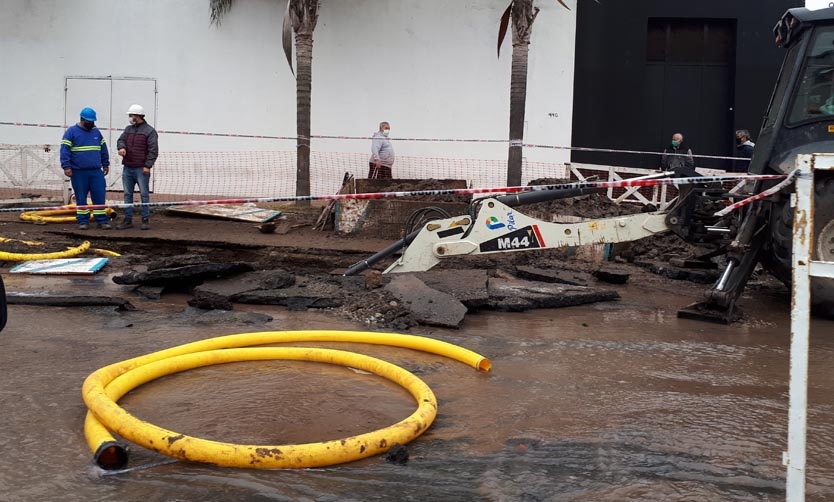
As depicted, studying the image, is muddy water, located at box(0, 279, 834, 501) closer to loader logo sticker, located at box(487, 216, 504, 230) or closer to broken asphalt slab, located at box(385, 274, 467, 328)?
broken asphalt slab, located at box(385, 274, 467, 328)

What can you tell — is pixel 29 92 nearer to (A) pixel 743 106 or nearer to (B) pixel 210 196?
(B) pixel 210 196

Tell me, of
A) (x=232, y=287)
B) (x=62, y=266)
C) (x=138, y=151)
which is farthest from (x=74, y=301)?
(x=138, y=151)

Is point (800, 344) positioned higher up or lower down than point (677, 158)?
lower down

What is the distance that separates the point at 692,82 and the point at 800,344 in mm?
16017

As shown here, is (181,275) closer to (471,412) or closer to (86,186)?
(471,412)

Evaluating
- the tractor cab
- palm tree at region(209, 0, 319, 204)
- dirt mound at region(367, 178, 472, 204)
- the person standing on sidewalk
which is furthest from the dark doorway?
the person standing on sidewalk

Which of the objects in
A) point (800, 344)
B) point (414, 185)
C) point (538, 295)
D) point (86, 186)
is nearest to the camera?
point (800, 344)

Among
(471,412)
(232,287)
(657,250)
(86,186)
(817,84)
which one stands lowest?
(471,412)

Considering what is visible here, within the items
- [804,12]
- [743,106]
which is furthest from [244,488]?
[743,106]

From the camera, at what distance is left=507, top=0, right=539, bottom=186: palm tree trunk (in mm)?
14211

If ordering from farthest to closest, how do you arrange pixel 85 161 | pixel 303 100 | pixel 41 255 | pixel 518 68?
1. pixel 303 100
2. pixel 518 68
3. pixel 85 161
4. pixel 41 255

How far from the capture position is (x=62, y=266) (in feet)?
27.9

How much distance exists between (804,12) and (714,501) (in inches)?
213

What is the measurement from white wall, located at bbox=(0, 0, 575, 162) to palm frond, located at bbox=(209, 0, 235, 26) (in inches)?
6.9
